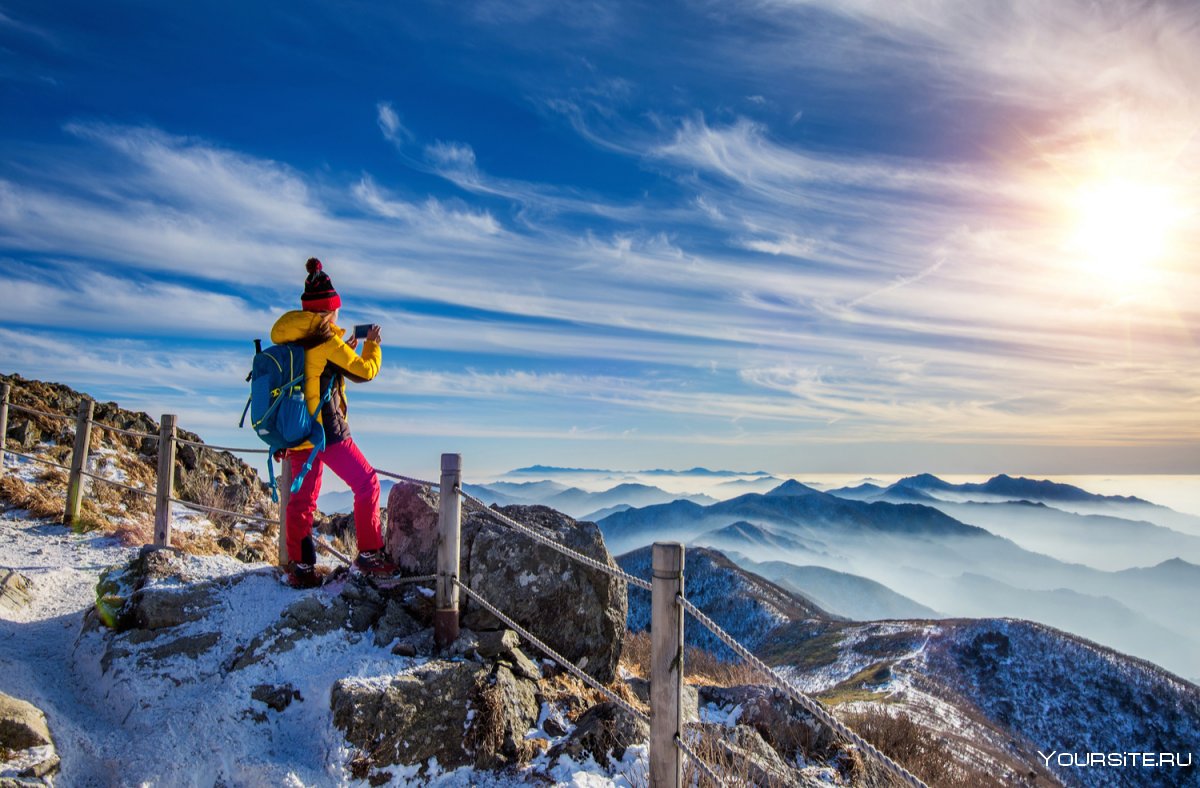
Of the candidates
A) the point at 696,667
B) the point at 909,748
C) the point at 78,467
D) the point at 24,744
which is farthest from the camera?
the point at 696,667

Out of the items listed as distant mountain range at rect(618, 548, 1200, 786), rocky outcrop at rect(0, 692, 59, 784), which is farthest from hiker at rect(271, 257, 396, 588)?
distant mountain range at rect(618, 548, 1200, 786)

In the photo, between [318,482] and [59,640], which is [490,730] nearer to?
[318,482]

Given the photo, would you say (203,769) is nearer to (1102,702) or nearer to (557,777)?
(557,777)

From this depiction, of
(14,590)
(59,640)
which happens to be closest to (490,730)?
(59,640)

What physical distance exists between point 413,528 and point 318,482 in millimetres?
1070

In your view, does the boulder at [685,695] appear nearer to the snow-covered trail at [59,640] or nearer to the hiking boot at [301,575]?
the hiking boot at [301,575]

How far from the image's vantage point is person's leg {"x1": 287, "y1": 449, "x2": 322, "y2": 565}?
6.12 m

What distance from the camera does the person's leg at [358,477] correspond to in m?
6.13

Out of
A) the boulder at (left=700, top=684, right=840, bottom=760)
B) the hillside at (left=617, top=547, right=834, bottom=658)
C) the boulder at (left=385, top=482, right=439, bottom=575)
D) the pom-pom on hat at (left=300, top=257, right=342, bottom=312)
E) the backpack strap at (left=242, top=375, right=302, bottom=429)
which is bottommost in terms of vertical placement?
the hillside at (left=617, top=547, right=834, bottom=658)

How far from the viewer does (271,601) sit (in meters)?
6.03

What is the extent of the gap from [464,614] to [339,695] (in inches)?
59.6

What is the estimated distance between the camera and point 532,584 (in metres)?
6.30

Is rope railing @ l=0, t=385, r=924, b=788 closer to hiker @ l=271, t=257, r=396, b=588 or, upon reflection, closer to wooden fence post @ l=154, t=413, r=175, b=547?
wooden fence post @ l=154, t=413, r=175, b=547

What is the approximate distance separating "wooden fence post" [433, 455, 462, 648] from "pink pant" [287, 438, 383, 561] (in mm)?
967
